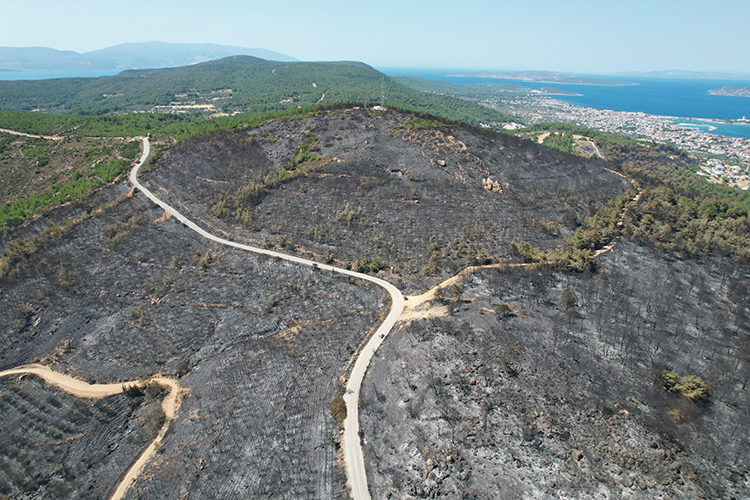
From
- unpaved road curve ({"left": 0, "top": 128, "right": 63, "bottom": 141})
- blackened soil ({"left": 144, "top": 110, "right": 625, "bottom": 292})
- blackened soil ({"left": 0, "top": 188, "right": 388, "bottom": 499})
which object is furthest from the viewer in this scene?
unpaved road curve ({"left": 0, "top": 128, "right": 63, "bottom": 141})

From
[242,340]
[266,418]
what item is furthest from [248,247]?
[266,418]

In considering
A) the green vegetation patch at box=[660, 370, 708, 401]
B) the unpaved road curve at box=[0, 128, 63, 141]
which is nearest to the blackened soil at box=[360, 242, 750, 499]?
the green vegetation patch at box=[660, 370, 708, 401]

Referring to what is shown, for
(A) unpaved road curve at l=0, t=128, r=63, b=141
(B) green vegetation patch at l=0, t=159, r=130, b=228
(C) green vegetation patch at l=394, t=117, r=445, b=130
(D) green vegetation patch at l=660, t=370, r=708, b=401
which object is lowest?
(D) green vegetation patch at l=660, t=370, r=708, b=401

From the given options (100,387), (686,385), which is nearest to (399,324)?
(686,385)

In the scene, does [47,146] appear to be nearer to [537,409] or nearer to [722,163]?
[537,409]

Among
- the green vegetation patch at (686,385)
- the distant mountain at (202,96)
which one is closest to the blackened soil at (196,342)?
the green vegetation patch at (686,385)

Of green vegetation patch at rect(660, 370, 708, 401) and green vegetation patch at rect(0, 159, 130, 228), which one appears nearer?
green vegetation patch at rect(660, 370, 708, 401)

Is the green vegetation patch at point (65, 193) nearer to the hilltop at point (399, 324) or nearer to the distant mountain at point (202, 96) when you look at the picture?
the hilltop at point (399, 324)

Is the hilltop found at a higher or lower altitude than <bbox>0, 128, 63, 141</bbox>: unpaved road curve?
lower

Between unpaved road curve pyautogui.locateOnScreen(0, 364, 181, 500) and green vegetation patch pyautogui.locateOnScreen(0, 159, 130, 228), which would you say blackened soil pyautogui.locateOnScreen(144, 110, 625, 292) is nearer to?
green vegetation patch pyautogui.locateOnScreen(0, 159, 130, 228)
